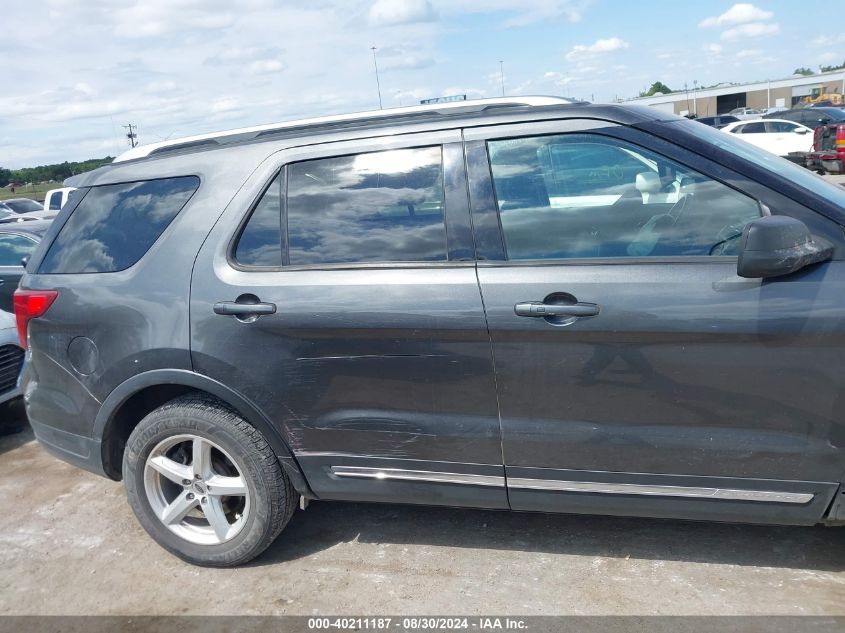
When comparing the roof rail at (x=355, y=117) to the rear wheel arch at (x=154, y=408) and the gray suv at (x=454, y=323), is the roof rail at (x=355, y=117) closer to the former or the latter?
the gray suv at (x=454, y=323)

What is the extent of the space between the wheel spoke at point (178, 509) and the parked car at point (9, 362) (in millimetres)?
2717

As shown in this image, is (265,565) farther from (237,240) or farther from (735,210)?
(735,210)

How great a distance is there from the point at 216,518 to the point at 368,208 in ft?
5.23

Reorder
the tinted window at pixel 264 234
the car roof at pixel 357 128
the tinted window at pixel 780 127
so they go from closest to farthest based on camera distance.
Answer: the car roof at pixel 357 128 → the tinted window at pixel 264 234 → the tinted window at pixel 780 127

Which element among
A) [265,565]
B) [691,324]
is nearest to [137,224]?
[265,565]

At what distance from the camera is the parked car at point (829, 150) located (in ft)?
55.2

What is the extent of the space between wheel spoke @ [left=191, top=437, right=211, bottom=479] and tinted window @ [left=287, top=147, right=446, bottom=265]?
37.3 inches

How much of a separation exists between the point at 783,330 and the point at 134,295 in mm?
2647

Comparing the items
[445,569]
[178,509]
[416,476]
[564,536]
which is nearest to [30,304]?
[178,509]

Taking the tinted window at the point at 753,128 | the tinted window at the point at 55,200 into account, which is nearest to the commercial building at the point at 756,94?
the tinted window at the point at 753,128

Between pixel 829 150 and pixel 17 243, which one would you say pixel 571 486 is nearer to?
pixel 17 243

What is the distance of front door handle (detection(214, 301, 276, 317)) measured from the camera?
3061 millimetres

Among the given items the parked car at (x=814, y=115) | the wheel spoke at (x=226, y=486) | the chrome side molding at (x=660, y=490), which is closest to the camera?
the chrome side molding at (x=660, y=490)

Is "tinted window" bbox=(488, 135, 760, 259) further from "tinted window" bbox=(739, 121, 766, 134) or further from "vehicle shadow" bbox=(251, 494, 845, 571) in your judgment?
"tinted window" bbox=(739, 121, 766, 134)
